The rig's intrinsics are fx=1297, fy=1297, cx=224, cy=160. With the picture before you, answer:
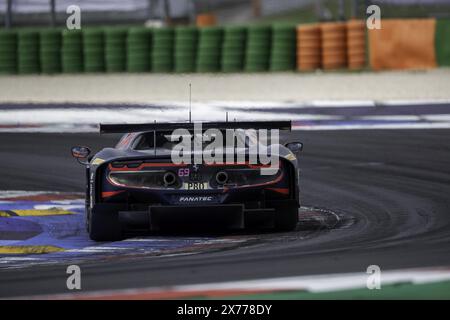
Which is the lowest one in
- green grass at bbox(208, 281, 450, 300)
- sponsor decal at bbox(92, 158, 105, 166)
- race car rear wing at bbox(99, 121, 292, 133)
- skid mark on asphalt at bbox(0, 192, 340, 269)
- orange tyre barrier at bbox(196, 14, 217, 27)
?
skid mark on asphalt at bbox(0, 192, 340, 269)

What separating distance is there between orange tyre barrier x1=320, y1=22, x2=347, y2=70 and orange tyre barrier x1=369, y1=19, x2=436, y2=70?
55cm

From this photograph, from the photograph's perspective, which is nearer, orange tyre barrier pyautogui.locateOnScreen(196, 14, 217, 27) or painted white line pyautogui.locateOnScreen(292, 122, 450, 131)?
painted white line pyautogui.locateOnScreen(292, 122, 450, 131)

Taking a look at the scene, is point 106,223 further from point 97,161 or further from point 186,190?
point 186,190

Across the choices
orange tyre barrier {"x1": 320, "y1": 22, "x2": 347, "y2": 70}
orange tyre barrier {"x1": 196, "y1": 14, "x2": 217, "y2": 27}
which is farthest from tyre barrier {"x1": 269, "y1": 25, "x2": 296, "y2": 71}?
orange tyre barrier {"x1": 196, "y1": 14, "x2": 217, "y2": 27}

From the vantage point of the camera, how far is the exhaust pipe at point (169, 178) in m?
9.63

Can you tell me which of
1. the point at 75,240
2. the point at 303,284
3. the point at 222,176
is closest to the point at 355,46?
the point at 75,240

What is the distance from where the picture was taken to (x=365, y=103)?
68.5 feet

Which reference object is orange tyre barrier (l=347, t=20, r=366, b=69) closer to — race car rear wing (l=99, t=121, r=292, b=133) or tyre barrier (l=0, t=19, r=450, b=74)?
tyre barrier (l=0, t=19, r=450, b=74)

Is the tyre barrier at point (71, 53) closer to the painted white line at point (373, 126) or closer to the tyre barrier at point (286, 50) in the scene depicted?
the tyre barrier at point (286, 50)

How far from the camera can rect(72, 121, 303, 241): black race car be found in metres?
9.59

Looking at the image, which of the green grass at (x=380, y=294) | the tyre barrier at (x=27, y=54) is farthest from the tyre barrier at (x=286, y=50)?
the green grass at (x=380, y=294)

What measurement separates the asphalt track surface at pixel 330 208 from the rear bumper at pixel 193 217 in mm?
282

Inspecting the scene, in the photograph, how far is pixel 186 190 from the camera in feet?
31.5

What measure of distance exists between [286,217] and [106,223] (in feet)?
4.49
